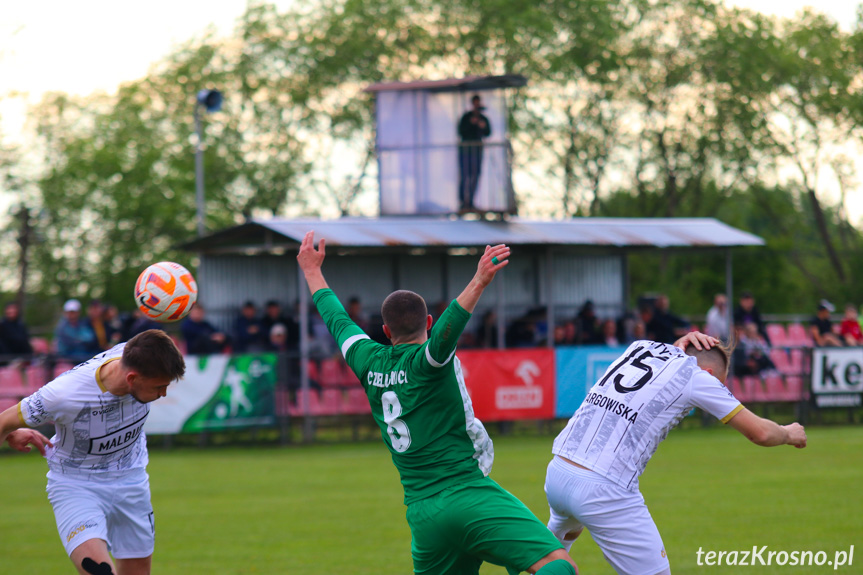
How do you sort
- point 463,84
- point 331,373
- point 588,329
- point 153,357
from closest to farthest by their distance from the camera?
point 153,357 < point 331,373 < point 588,329 < point 463,84

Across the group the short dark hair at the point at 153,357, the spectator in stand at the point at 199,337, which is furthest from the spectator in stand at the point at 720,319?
the short dark hair at the point at 153,357

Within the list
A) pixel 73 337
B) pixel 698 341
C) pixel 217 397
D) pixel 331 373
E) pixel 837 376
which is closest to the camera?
pixel 698 341


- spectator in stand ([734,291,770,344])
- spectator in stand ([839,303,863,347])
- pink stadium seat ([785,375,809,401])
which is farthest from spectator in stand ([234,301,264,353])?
spectator in stand ([839,303,863,347])

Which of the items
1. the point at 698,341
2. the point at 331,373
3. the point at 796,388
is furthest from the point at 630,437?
the point at 796,388

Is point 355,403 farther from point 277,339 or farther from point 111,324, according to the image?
point 111,324

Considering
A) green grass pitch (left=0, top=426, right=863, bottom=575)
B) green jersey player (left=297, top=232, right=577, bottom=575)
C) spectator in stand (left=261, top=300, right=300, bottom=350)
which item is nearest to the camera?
green jersey player (left=297, top=232, right=577, bottom=575)

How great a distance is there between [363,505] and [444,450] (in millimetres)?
6583

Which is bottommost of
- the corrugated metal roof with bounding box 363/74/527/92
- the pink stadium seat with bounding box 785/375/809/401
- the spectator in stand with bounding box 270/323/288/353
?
the pink stadium seat with bounding box 785/375/809/401

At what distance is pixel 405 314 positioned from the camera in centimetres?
523

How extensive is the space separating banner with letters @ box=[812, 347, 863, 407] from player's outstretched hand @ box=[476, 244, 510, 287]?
16.1m

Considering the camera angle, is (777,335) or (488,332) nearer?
(488,332)

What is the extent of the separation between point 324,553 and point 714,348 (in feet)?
14.5

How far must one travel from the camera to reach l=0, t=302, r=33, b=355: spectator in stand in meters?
17.9

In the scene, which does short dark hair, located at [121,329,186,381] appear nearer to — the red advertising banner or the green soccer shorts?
the green soccer shorts
